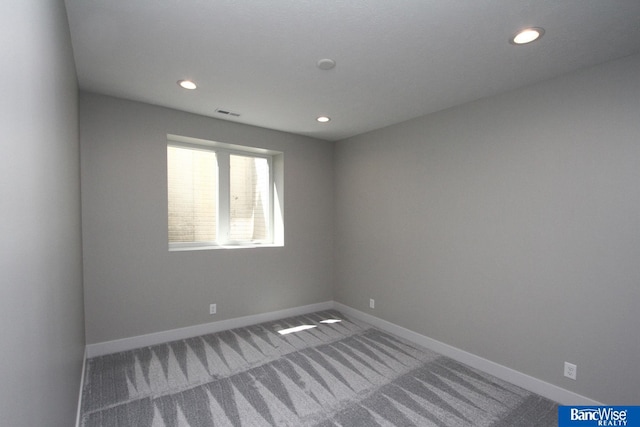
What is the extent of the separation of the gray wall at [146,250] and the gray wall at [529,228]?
168cm

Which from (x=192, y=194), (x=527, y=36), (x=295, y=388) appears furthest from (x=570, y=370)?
(x=192, y=194)

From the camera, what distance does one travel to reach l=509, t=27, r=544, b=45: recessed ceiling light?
180 centimetres

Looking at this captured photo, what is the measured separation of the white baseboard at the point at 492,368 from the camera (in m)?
2.26

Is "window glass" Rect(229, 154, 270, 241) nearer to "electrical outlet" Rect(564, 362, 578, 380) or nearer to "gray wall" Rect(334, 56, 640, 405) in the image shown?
"gray wall" Rect(334, 56, 640, 405)

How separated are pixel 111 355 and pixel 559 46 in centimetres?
447

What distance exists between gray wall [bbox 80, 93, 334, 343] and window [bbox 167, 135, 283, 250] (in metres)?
0.22

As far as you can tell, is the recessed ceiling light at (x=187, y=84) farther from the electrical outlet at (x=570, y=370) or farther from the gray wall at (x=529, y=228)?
the electrical outlet at (x=570, y=370)

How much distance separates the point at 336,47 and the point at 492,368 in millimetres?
2986

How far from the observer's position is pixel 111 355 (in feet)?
9.48

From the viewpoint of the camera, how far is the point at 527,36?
187cm

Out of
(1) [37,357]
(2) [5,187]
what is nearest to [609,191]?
(2) [5,187]

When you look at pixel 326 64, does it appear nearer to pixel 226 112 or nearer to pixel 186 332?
pixel 226 112

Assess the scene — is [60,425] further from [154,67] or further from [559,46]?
[559,46]

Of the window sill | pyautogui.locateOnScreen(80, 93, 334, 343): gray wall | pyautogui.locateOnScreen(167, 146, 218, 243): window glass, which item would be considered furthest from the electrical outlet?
pyautogui.locateOnScreen(167, 146, 218, 243): window glass
